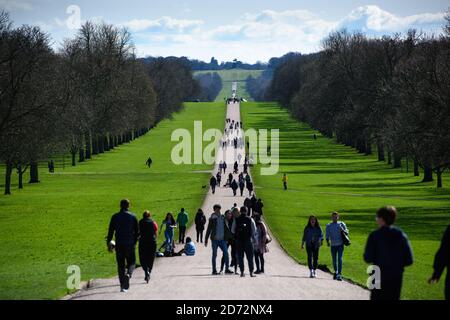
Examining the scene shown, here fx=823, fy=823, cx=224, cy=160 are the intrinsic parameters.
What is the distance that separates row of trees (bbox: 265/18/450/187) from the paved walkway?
26.5m

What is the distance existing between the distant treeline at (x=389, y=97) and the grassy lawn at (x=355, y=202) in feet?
8.51

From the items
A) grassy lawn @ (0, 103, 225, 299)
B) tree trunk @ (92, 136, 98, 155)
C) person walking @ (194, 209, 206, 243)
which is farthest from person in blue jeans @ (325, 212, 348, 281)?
tree trunk @ (92, 136, 98, 155)

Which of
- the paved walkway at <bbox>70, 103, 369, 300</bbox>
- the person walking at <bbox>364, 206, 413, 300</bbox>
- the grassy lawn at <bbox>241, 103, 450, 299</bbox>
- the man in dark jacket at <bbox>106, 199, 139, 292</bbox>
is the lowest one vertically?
the grassy lawn at <bbox>241, 103, 450, 299</bbox>

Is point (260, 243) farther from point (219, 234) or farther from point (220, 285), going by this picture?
point (220, 285)

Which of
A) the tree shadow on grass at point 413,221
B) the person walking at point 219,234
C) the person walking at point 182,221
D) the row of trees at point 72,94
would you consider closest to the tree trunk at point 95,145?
the row of trees at point 72,94

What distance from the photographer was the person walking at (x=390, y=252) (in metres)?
11.8

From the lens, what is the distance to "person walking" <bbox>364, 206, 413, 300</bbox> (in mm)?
11820

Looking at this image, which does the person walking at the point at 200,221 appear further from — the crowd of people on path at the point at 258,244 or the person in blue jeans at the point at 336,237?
the person in blue jeans at the point at 336,237

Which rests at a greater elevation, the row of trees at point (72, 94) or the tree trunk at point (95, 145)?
the row of trees at point (72, 94)

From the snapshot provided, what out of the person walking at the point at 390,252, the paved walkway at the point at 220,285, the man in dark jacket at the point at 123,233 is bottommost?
the paved walkway at the point at 220,285

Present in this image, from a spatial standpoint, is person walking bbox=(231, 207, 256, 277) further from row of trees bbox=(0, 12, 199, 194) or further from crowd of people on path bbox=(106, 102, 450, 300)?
row of trees bbox=(0, 12, 199, 194)

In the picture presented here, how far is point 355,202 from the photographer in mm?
54750
